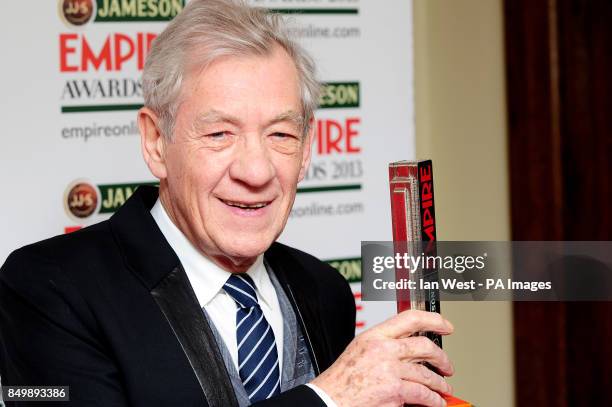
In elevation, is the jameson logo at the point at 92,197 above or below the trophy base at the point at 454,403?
above

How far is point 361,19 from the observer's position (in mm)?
2592

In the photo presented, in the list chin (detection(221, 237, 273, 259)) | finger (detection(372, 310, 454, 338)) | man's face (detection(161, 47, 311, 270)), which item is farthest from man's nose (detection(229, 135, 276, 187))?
finger (detection(372, 310, 454, 338))

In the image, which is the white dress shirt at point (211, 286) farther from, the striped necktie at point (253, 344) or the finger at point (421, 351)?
the finger at point (421, 351)

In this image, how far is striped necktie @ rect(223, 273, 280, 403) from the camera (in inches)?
58.7

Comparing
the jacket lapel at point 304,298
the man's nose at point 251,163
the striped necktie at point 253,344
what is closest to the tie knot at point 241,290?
the striped necktie at point 253,344

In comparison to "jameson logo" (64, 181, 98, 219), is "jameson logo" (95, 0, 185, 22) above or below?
above

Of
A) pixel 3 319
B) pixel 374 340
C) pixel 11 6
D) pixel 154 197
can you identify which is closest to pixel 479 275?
pixel 374 340

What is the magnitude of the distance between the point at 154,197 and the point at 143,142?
148 millimetres

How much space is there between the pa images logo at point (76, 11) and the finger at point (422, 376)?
130 centimetres

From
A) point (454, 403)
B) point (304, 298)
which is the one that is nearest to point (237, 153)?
point (304, 298)

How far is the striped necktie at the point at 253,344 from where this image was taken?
4.90 ft

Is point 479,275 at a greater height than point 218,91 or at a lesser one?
lesser

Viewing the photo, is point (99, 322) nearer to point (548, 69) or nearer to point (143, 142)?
point (143, 142)

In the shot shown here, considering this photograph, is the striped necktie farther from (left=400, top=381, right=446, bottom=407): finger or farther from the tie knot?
(left=400, top=381, right=446, bottom=407): finger
